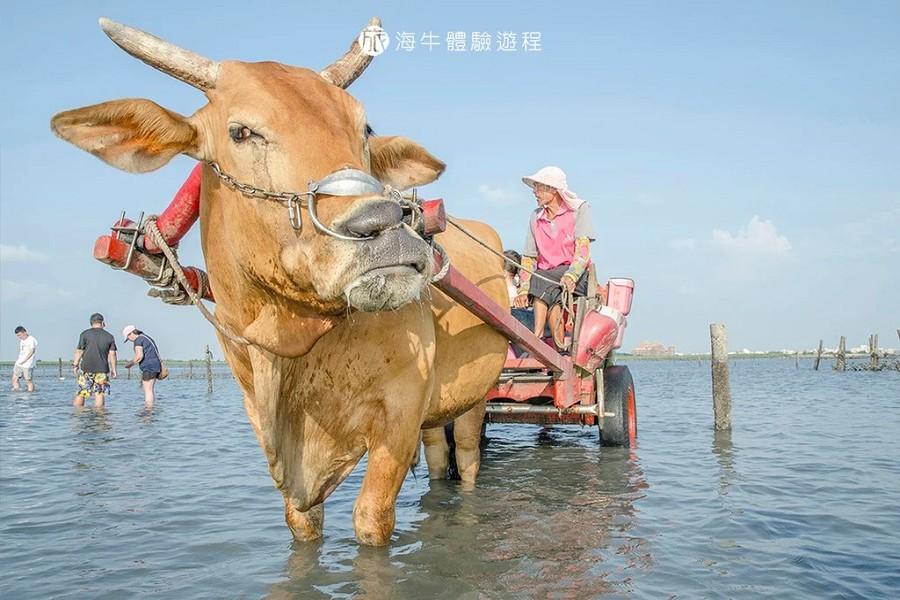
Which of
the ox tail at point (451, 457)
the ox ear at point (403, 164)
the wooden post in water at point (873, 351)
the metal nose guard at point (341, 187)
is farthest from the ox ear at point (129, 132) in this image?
the wooden post in water at point (873, 351)

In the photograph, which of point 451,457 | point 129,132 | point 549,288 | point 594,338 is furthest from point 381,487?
point 549,288

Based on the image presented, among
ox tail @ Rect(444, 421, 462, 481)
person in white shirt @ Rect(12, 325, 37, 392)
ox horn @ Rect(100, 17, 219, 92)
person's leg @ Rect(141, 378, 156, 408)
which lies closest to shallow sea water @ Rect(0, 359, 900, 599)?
ox tail @ Rect(444, 421, 462, 481)

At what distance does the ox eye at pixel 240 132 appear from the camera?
313cm

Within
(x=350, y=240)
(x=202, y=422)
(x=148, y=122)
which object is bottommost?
(x=202, y=422)

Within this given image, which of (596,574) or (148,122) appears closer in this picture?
(148,122)

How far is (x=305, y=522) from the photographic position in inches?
183

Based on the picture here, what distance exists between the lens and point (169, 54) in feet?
10.7

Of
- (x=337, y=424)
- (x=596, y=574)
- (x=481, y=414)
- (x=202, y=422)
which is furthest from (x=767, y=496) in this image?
(x=202, y=422)

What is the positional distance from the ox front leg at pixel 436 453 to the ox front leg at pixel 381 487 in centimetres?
303

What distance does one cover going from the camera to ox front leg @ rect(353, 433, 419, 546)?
3.87m

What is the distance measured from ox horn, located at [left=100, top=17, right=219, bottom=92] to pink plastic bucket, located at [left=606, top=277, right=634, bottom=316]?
5683 millimetres

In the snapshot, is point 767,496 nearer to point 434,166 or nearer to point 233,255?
point 434,166

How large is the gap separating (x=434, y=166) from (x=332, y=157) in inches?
44.9

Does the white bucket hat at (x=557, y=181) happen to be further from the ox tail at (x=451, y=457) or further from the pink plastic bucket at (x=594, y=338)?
the ox tail at (x=451, y=457)
